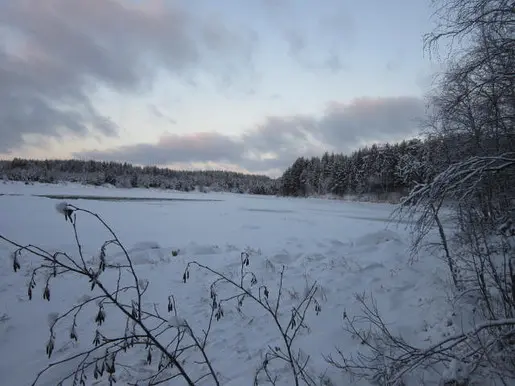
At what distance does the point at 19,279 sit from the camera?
725 centimetres

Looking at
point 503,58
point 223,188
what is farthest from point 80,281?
Answer: point 223,188

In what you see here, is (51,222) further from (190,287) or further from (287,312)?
(287,312)

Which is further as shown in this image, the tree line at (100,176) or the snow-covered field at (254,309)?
the tree line at (100,176)

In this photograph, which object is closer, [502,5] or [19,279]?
[502,5]

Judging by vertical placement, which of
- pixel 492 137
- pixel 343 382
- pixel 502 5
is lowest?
pixel 343 382

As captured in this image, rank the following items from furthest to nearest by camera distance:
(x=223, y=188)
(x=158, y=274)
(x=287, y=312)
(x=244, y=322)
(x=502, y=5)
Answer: (x=223, y=188)
(x=158, y=274)
(x=287, y=312)
(x=244, y=322)
(x=502, y=5)

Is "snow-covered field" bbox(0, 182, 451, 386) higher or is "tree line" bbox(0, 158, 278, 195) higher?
"tree line" bbox(0, 158, 278, 195)

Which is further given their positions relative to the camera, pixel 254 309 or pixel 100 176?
pixel 100 176

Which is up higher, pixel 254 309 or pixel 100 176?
pixel 100 176

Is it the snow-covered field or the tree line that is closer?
the snow-covered field

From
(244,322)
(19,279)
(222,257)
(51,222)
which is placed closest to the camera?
(244,322)

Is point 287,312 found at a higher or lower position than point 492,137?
lower

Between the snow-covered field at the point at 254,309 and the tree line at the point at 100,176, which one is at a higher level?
the tree line at the point at 100,176

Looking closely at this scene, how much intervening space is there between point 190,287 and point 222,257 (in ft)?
8.16
